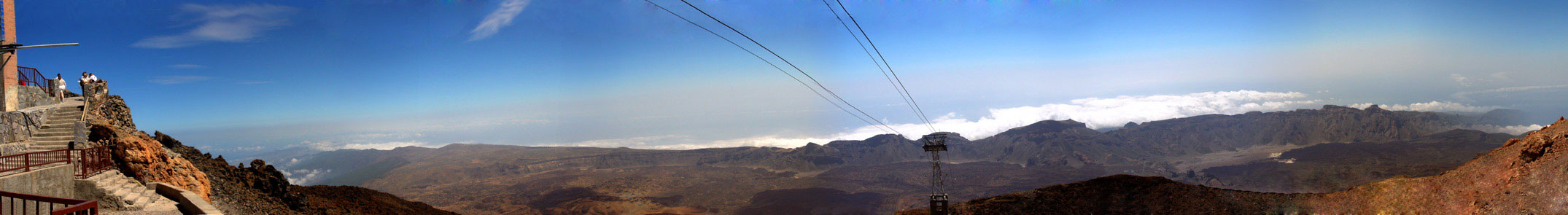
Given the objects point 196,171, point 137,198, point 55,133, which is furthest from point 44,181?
point 55,133

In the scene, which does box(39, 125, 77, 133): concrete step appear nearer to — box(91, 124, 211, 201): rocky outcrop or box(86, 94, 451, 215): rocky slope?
box(86, 94, 451, 215): rocky slope

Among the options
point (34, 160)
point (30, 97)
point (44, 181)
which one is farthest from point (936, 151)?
point (30, 97)

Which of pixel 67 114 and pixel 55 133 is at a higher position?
pixel 67 114

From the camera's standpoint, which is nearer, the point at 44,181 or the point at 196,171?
the point at 44,181

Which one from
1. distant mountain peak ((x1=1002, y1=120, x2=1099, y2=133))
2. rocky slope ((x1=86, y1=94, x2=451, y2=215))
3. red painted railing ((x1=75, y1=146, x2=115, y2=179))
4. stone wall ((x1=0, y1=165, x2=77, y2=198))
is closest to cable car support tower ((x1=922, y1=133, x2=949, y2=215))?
rocky slope ((x1=86, y1=94, x2=451, y2=215))

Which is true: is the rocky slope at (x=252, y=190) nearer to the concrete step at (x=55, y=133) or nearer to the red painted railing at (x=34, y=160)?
the concrete step at (x=55, y=133)

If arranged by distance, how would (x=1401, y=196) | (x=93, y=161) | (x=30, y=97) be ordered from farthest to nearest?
(x=1401, y=196) → (x=30, y=97) → (x=93, y=161)

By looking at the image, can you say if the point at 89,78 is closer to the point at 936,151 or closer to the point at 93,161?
the point at 93,161

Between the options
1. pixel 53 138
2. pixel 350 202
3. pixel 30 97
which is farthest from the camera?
pixel 350 202
